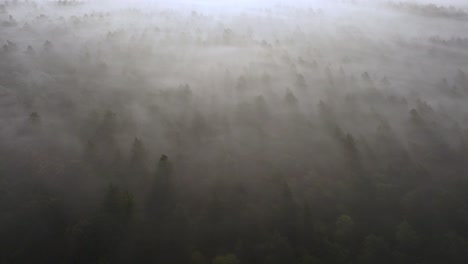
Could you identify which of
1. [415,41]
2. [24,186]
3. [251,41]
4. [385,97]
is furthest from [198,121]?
[415,41]

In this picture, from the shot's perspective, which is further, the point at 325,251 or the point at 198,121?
the point at 198,121

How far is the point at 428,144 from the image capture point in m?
22.4

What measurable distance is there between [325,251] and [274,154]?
21.2 feet

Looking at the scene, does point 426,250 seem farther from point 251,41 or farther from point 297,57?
Result: point 251,41

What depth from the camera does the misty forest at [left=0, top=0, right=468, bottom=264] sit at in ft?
48.3

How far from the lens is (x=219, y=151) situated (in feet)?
63.9

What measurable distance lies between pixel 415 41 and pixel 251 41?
23619 millimetres

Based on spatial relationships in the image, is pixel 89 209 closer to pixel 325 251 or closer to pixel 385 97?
pixel 325 251

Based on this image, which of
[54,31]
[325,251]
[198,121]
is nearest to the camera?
[325,251]

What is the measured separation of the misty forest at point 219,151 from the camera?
1473 centimetres

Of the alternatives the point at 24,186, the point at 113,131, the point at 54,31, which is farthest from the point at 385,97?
the point at 54,31

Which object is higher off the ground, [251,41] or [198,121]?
[251,41]

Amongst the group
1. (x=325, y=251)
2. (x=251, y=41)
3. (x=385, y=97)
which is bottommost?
(x=325, y=251)

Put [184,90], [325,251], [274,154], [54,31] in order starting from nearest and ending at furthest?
[325,251], [274,154], [184,90], [54,31]
